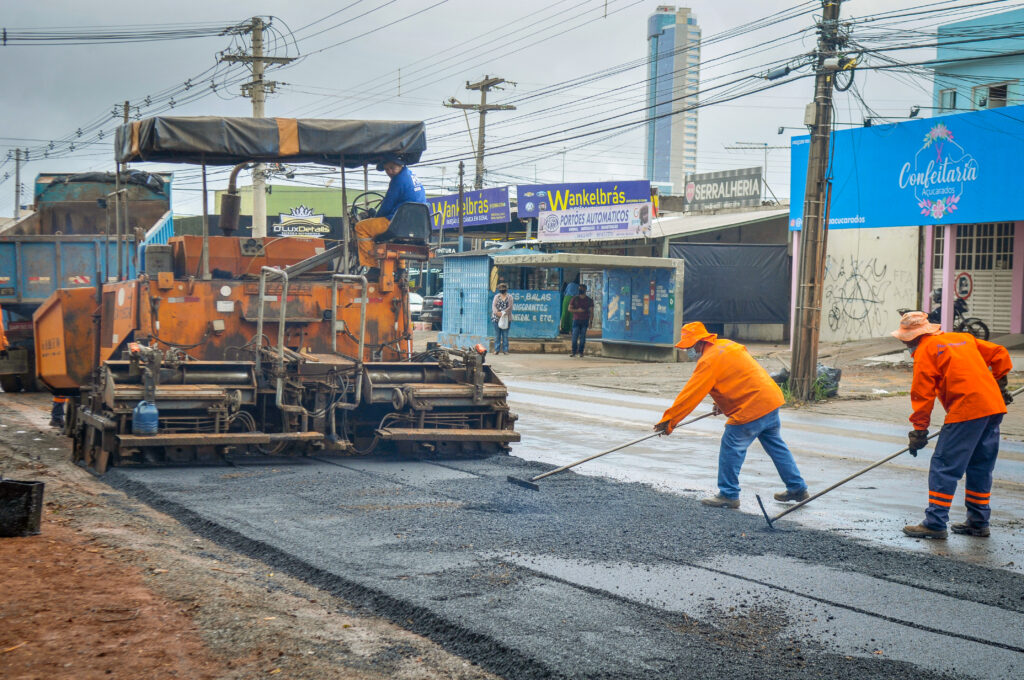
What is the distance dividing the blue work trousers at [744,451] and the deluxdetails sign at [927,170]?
11.8 m

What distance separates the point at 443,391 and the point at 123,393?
268 centimetres

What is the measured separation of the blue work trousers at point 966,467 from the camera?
6.94 m

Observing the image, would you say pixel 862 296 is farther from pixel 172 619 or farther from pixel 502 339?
pixel 172 619

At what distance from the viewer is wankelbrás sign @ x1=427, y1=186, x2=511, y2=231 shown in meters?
34.6

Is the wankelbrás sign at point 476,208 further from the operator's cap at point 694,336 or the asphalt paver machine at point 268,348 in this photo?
Answer: the operator's cap at point 694,336

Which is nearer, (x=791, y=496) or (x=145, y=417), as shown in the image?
(x=791, y=496)

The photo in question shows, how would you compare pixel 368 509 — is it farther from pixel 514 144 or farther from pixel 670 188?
pixel 670 188

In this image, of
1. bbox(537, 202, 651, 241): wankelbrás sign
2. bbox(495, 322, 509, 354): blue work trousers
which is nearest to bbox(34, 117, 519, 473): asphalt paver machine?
bbox(537, 202, 651, 241): wankelbrás sign

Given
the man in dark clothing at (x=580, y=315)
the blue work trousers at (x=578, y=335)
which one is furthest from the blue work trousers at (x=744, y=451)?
the blue work trousers at (x=578, y=335)

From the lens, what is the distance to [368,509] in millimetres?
7359

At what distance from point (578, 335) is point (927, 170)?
8.52 metres

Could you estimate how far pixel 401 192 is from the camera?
10.1 m

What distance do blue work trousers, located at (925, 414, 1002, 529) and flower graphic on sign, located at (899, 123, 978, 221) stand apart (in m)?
13.9

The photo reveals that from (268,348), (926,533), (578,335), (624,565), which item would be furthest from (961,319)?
(624,565)
